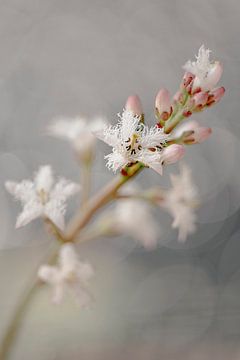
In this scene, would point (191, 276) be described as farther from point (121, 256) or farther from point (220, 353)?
point (220, 353)

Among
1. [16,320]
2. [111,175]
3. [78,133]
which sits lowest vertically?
[16,320]

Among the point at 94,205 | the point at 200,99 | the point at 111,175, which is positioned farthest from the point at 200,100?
the point at 111,175

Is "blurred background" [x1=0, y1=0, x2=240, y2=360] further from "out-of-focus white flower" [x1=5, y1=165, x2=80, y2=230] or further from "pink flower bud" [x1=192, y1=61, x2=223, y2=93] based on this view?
"pink flower bud" [x1=192, y1=61, x2=223, y2=93]

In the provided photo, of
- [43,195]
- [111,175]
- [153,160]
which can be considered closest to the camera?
[153,160]

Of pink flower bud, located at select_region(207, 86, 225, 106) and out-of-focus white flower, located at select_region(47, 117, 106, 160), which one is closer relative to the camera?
pink flower bud, located at select_region(207, 86, 225, 106)

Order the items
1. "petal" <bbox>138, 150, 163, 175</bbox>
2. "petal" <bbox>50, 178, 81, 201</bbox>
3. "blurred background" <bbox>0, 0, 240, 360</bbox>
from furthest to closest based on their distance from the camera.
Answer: "blurred background" <bbox>0, 0, 240, 360</bbox> < "petal" <bbox>50, 178, 81, 201</bbox> < "petal" <bbox>138, 150, 163, 175</bbox>

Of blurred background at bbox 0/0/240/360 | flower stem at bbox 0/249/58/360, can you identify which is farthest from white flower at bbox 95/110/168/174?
blurred background at bbox 0/0/240/360

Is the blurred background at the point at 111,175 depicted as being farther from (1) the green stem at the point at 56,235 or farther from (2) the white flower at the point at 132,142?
(2) the white flower at the point at 132,142

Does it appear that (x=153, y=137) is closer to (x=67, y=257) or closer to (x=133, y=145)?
(x=133, y=145)

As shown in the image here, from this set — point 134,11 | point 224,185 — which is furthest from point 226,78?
point 134,11
